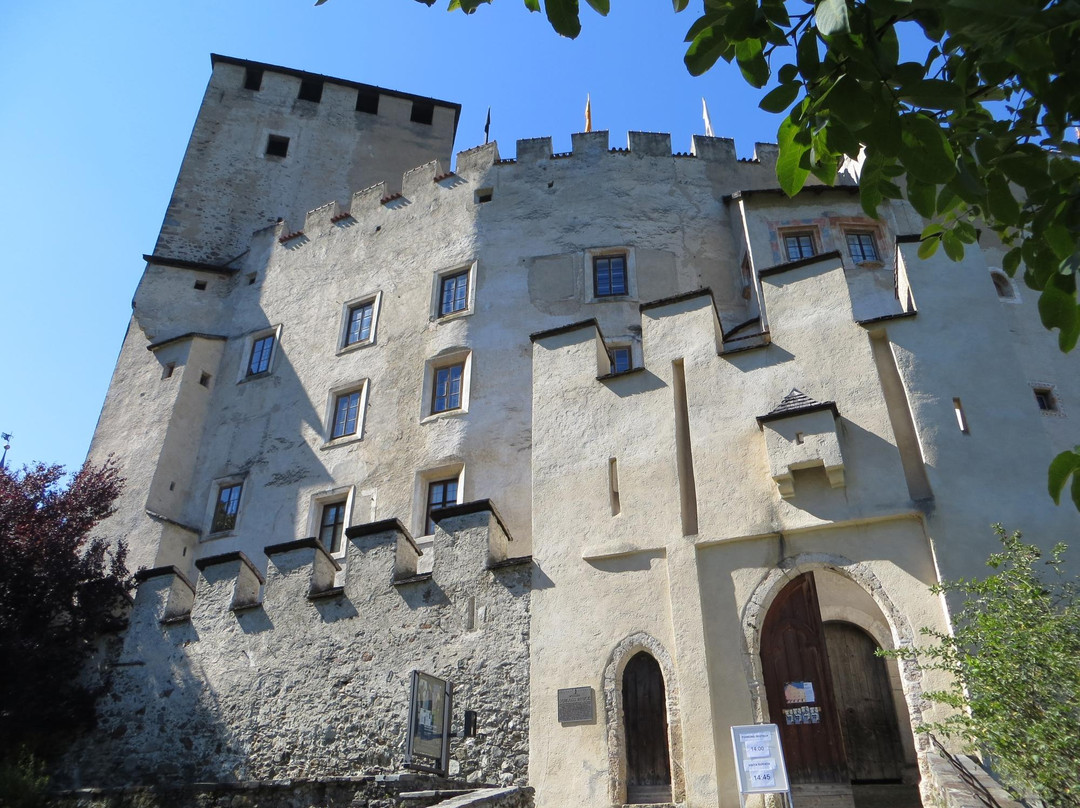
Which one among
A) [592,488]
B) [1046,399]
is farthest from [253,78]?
[1046,399]

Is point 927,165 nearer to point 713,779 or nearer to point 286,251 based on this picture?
point 713,779

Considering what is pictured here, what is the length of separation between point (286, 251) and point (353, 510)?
8636 millimetres

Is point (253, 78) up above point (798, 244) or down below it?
above

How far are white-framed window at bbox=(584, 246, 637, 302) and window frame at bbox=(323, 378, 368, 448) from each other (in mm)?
5268

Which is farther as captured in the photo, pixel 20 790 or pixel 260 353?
pixel 260 353

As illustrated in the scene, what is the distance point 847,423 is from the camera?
10.3 metres

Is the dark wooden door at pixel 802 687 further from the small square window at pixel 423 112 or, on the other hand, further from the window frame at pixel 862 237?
the small square window at pixel 423 112

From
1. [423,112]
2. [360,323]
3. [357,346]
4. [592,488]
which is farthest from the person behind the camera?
[423,112]

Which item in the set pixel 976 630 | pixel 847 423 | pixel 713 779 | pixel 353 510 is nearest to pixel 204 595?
pixel 353 510

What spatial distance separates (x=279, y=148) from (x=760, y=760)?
23844 millimetres

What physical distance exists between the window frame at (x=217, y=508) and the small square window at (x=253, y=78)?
1447cm

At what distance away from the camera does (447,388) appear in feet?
58.5

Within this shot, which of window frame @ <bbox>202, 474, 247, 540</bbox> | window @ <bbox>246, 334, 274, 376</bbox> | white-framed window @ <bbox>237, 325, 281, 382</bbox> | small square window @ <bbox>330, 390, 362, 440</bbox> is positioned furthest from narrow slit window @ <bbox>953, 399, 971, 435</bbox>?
window @ <bbox>246, 334, 274, 376</bbox>

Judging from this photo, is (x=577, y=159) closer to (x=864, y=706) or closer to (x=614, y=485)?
(x=614, y=485)
